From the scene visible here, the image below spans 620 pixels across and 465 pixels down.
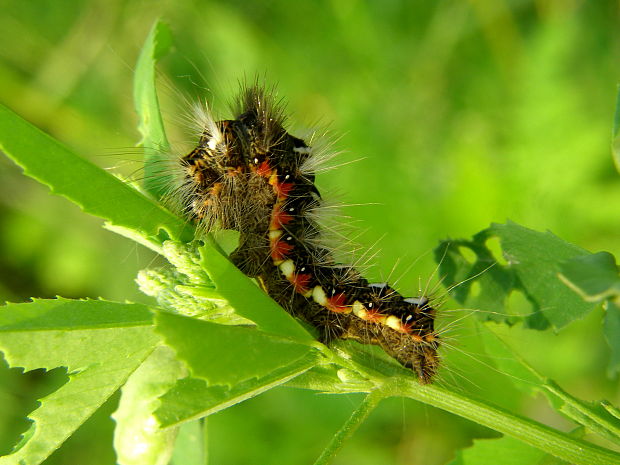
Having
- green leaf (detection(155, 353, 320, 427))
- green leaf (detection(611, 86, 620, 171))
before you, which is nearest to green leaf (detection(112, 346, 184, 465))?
green leaf (detection(155, 353, 320, 427))

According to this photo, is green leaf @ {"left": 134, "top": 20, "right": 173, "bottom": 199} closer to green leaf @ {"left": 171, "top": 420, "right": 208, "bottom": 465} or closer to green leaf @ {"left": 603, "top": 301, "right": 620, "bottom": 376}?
A: green leaf @ {"left": 171, "top": 420, "right": 208, "bottom": 465}

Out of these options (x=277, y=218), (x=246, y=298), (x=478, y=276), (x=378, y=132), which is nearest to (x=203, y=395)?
(x=246, y=298)

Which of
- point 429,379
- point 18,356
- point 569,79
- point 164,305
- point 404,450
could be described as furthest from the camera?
point 569,79

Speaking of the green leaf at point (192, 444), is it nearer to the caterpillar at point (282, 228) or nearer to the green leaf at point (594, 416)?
the caterpillar at point (282, 228)

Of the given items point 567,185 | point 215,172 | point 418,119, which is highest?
point 418,119

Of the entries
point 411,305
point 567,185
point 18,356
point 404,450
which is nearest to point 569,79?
point 567,185

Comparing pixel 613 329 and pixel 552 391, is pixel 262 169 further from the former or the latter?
pixel 613 329

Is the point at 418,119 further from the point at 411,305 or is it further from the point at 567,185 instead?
the point at 411,305

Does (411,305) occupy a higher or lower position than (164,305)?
higher
